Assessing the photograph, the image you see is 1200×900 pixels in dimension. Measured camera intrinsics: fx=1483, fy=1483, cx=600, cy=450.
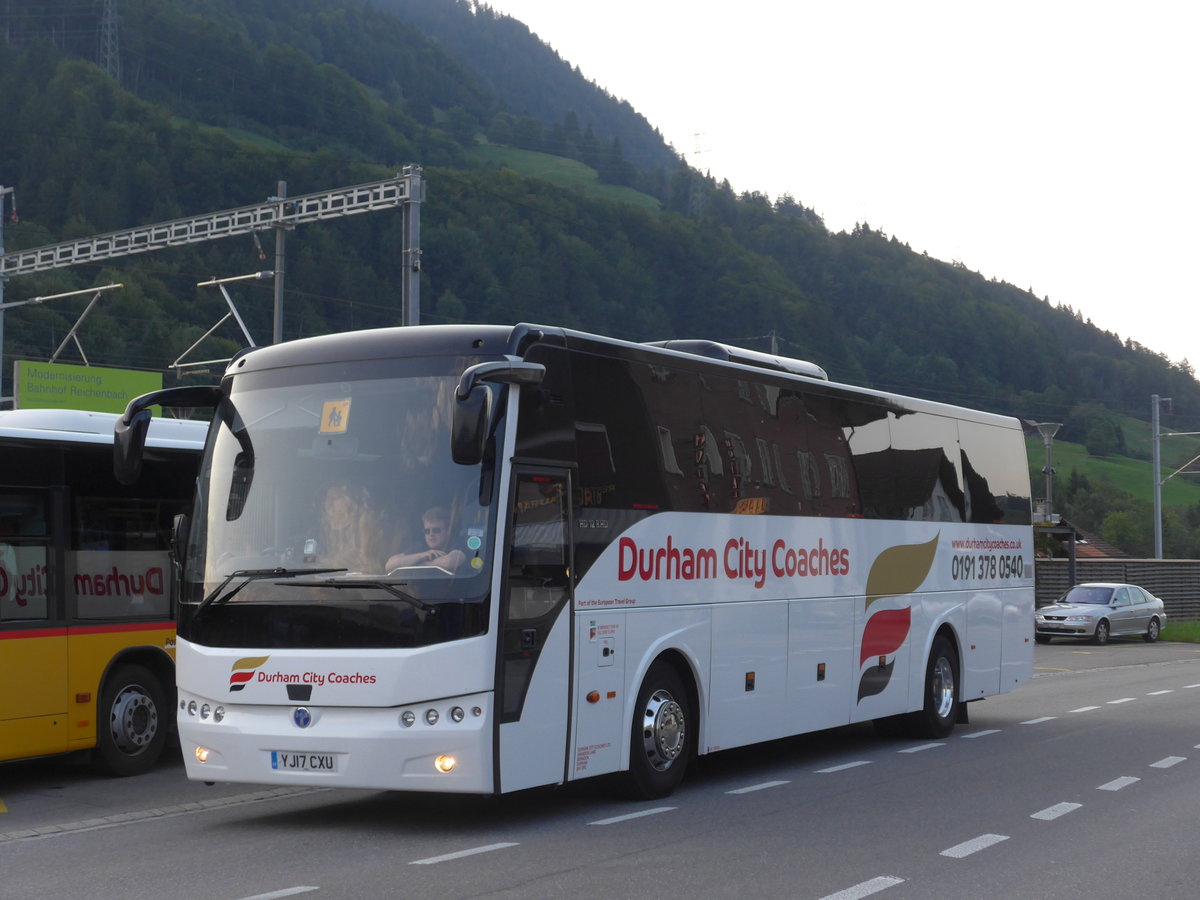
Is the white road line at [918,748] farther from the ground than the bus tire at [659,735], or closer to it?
closer to it

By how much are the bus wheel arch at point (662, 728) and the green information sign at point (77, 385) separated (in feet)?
107

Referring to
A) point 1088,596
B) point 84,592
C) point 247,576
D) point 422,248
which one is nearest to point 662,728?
point 247,576

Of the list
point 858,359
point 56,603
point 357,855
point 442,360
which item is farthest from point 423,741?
point 858,359

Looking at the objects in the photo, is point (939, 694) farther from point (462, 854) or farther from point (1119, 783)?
point (462, 854)

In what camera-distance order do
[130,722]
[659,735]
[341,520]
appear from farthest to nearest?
1. [130,722]
2. [659,735]
3. [341,520]

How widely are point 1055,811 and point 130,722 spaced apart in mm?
7303

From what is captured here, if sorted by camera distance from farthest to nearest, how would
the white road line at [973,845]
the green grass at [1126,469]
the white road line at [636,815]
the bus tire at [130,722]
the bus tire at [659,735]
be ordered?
the green grass at [1126,469] < the bus tire at [130,722] < the bus tire at [659,735] < the white road line at [636,815] < the white road line at [973,845]

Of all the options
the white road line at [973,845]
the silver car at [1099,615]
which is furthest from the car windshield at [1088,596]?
the white road line at [973,845]

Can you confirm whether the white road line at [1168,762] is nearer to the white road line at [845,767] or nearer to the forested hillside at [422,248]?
the white road line at [845,767]

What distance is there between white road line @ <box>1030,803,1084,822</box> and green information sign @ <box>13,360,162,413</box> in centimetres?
3418

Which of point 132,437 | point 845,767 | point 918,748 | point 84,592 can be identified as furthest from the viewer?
point 918,748

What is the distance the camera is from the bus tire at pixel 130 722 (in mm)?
11945

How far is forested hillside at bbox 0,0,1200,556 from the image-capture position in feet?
270

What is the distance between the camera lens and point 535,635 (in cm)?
905
